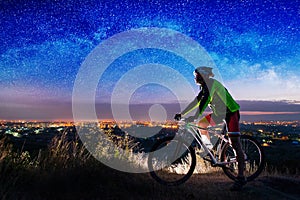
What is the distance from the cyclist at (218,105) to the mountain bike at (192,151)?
218mm

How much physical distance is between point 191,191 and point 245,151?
6.32 feet

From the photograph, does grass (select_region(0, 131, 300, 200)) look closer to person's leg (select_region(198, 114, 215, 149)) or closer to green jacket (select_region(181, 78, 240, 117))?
person's leg (select_region(198, 114, 215, 149))

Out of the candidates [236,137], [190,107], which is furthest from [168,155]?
[236,137]

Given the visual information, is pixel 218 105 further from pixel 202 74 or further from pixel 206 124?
pixel 202 74

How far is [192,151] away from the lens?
21.9 ft

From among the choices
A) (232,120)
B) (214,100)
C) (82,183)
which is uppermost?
(214,100)

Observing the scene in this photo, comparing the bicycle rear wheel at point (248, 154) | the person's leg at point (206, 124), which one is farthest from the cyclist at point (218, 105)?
the bicycle rear wheel at point (248, 154)

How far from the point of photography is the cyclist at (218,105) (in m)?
6.40

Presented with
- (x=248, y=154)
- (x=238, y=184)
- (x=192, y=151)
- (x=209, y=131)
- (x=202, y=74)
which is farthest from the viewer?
(x=248, y=154)

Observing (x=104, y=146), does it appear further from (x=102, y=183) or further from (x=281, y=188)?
(x=281, y=188)

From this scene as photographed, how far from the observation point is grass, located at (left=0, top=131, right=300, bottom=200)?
5711mm

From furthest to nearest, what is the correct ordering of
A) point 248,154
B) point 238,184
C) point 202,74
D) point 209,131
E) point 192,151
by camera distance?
point 248,154 < point 209,131 < point 192,151 < point 202,74 < point 238,184

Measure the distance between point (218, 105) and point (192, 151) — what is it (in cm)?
124

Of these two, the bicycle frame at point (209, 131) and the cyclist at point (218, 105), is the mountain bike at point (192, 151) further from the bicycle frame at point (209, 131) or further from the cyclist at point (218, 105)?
the cyclist at point (218, 105)
